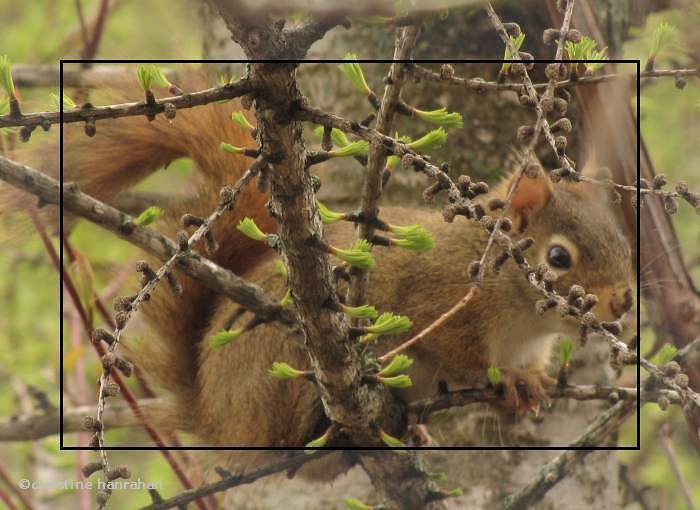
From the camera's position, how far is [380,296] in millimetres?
1699

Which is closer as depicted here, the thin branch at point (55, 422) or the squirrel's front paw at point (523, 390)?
the squirrel's front paw at point (523, 390)

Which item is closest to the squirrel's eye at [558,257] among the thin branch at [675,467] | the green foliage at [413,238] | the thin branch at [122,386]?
the thin branch at [675,467]

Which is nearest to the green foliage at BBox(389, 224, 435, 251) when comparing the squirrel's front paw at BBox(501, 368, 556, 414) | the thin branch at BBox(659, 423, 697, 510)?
the squirrel's front paw at BBox(501, 368, 556, 414)

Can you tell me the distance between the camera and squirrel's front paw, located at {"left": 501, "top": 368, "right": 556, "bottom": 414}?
5.22 ft

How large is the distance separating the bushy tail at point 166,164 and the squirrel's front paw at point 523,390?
48 cm

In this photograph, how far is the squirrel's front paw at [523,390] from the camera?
1.59 meters

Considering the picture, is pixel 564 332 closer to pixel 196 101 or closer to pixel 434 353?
pixel 434 353

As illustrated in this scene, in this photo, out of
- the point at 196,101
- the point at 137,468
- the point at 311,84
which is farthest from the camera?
the point at 137,468

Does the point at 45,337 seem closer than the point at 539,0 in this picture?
No

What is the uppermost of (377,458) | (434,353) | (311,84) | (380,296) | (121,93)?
(311,84)

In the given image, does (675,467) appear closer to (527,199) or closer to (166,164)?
(527,199)

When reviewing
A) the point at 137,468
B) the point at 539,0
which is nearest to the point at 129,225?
the point at 539,0

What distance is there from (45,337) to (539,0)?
1972 millimetres

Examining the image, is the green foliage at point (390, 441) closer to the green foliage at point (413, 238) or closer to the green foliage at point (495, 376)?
the green foliage at point (495, 376)
